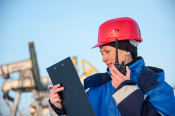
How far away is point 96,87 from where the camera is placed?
1.72 m

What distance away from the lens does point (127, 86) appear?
1.02 metres

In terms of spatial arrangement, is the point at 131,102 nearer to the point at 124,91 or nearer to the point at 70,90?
the point at 124,91

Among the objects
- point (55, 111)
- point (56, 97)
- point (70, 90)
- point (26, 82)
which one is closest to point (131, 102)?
point (70, 90)

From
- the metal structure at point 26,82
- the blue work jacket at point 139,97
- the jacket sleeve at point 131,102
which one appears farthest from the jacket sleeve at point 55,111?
the metal structure at point 26,82

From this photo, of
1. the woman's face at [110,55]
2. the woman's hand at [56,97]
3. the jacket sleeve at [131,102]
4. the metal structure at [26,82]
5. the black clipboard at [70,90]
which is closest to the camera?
the jacket sleeve at [131,102]

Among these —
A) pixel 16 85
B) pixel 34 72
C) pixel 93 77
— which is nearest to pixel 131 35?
pixel 93 77

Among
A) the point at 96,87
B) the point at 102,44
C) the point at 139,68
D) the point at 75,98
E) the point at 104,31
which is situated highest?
the point at 104,31

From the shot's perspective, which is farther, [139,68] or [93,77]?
[93,77]

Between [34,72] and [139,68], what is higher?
[139,68]

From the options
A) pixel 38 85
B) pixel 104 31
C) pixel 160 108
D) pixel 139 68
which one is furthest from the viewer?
pixel 38 85

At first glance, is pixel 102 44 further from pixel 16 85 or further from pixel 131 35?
pixel 16 85

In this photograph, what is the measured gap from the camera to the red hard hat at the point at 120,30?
5.11ft

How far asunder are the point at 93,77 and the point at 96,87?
14 cm

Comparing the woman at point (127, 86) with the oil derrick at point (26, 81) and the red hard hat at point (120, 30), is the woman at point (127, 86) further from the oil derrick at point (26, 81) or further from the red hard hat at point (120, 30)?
the oil derrick at point (26, 81)
